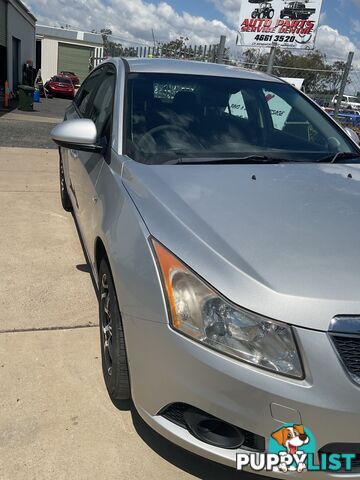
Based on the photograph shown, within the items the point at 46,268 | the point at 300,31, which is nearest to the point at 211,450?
the point at 46,268

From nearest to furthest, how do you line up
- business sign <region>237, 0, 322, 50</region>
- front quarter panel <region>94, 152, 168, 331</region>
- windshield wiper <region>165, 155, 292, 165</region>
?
front quarter panel <region>94, 152, 168, 331</region> < windshield wiper <region>165, 155, 292, 165</region> < business sign <region>237, 0, 322, 50</region>

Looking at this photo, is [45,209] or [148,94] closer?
[148,94]

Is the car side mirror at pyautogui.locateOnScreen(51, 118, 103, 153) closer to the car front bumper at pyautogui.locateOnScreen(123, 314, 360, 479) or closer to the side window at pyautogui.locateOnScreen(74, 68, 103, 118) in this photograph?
the side window at pyautogui.locateOnScreen(74, 68, 103, 118)

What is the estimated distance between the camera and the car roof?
329 centimetres

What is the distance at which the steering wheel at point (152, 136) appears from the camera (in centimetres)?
274

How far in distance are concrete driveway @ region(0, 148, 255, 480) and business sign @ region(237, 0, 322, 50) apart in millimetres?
10499

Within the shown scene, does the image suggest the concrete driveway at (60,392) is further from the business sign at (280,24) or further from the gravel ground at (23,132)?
the business sign at (280,24)

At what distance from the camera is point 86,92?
458 centimetres

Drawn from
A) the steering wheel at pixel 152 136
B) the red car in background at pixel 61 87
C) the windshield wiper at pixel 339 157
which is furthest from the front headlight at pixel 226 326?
the red car in background at pixel 61 87

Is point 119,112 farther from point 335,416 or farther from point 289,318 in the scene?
point 335,416

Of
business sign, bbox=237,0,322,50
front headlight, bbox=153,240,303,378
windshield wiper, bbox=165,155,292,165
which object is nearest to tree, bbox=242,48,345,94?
business sign, bbox=237,0,322,50

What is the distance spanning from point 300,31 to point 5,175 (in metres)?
9.50

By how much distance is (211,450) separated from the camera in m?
1.74

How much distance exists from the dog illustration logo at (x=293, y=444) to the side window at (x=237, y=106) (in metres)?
2.24
